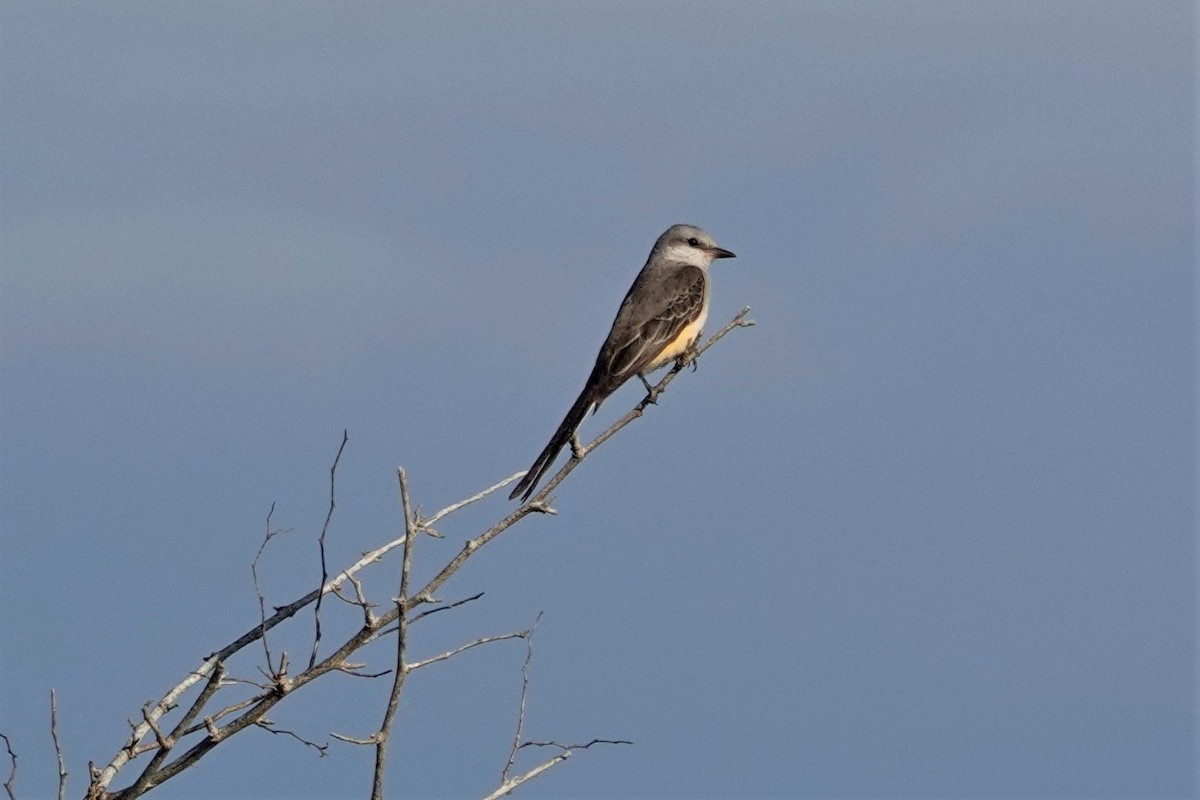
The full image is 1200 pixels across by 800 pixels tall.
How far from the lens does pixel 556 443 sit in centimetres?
825

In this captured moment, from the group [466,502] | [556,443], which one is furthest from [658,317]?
[466,502]

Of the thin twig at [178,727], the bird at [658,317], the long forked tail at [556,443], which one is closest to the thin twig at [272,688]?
the thin twig at [178,727]

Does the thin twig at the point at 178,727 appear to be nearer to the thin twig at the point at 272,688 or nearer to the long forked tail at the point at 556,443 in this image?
the thin twig at the point at 272,688

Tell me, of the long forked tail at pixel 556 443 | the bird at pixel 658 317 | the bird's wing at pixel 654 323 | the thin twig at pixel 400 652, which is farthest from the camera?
the bird's wing at pixel 654 323

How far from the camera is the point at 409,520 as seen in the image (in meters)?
4.25

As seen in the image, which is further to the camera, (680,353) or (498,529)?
(680,353)

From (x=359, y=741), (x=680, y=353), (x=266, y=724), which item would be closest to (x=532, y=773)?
(x=359, y=741)

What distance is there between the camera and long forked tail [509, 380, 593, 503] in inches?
297

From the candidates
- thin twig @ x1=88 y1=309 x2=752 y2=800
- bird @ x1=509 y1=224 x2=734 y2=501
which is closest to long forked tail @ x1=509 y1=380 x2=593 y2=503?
bird @ x1=509 y1=224 x2=734 y2=501

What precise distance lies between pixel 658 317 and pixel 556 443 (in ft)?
7.34

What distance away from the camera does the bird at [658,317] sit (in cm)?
958

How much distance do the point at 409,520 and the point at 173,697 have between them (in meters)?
1.04

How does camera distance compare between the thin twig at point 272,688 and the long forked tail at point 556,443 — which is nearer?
the thin twig at point 272,688

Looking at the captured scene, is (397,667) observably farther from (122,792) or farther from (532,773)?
(122,792)
